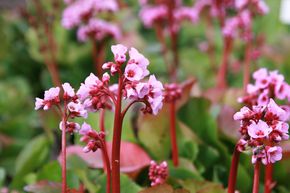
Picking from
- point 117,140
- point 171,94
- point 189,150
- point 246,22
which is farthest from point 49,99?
point 246,22

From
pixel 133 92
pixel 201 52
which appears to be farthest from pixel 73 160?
pixel 201 52

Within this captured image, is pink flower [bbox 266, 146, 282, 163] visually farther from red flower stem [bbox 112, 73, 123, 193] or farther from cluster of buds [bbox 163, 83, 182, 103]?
cluster of buds [bbox 163, 83, 182, 103]

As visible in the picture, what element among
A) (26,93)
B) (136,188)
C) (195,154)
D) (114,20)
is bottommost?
(136,188)

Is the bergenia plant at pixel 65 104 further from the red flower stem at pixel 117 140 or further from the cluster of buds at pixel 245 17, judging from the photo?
the cluster of buds at pixel 245 17

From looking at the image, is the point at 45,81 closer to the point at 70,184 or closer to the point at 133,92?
the point at 70,184

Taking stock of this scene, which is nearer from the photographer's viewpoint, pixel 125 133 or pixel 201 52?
pixel 125 133

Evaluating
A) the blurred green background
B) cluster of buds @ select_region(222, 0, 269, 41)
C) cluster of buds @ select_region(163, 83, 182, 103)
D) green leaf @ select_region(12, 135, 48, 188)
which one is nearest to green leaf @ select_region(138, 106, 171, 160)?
the blurred green background

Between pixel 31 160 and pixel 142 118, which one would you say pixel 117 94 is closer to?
pixel 142 118

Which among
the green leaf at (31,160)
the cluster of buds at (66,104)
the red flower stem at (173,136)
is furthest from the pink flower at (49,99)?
the green leaf at (31,160)
